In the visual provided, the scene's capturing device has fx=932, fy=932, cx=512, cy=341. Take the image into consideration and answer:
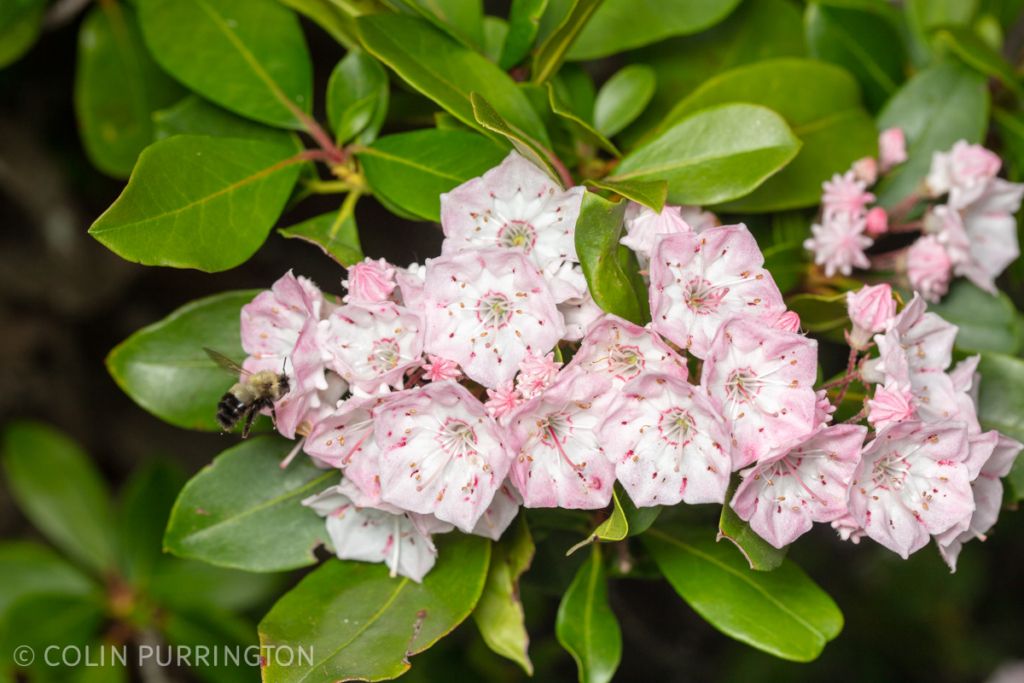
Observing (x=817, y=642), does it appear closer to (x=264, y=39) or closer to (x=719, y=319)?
(x=719, y=319)

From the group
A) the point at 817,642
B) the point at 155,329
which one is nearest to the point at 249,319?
the point at 155,329

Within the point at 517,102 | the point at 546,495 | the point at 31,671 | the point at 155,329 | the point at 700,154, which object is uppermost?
the point at 517,102

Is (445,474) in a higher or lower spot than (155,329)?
lower

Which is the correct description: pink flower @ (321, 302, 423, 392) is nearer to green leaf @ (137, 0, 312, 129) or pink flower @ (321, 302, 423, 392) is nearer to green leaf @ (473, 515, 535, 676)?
green leaf @ (473, 515, 535, 676)

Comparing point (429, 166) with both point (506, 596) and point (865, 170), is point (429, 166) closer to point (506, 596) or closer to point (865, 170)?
point (506, 596)

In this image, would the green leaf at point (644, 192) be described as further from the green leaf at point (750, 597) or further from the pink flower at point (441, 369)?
the green leaf at point (750, 597)

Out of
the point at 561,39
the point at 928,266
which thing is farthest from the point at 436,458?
the point at 928,266
